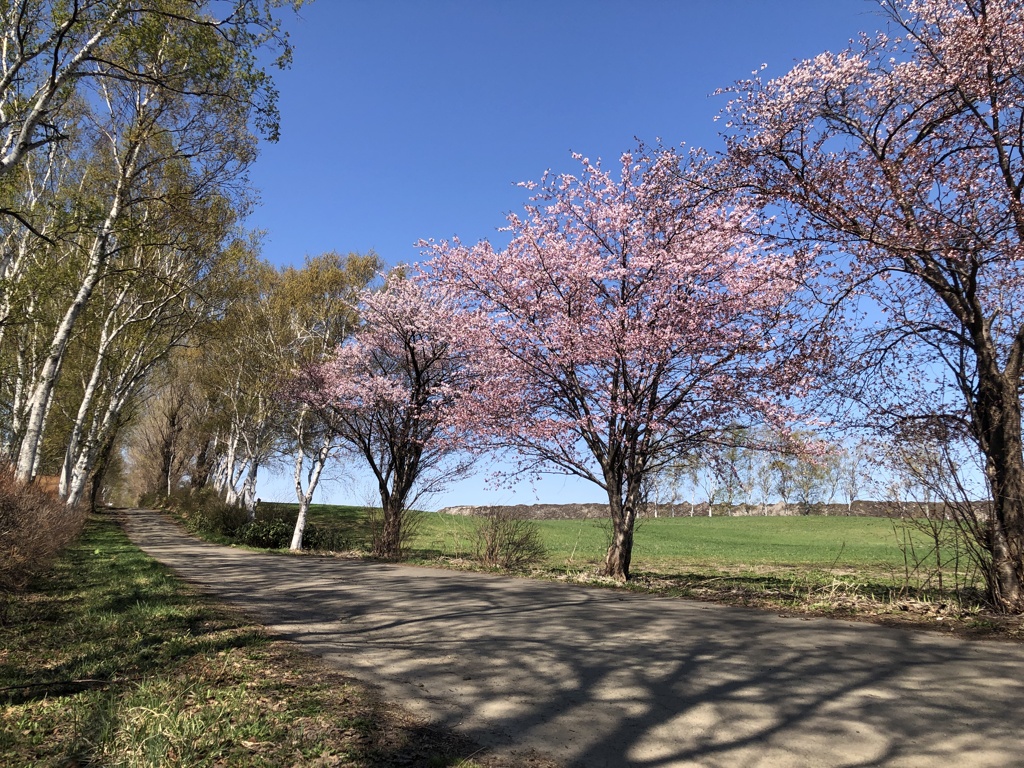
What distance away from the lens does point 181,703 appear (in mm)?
3918

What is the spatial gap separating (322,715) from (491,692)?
3.99 feet

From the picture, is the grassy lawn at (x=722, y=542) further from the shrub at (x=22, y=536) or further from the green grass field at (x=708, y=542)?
the shrub at (x=22, y=536)

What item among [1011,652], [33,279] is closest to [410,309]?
[33,279]

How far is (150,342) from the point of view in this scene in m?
19.8

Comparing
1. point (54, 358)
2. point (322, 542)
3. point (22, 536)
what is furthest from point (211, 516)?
point (22, 536)

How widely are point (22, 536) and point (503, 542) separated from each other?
356 inches

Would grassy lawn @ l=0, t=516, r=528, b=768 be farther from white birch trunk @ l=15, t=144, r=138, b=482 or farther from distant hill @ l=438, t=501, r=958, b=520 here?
distant hill @ l=438, t=501, r=958, b=520

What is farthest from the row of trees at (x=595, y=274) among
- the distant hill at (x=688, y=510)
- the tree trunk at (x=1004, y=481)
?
the distant hill at (x=688, y=510)

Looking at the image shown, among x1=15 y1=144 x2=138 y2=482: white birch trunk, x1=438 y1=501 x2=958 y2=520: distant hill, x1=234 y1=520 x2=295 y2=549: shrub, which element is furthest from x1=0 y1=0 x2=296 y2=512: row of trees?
x1=438 y1=501 x2=958 y2=520: distant hill

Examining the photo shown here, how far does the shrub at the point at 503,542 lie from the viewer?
14.3 m

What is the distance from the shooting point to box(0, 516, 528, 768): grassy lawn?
3285 mm

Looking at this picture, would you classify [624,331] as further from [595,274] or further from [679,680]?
[679,680]

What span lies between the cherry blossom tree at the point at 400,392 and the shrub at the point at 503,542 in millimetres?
2484

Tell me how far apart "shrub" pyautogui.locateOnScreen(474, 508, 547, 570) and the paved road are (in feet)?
20.6
